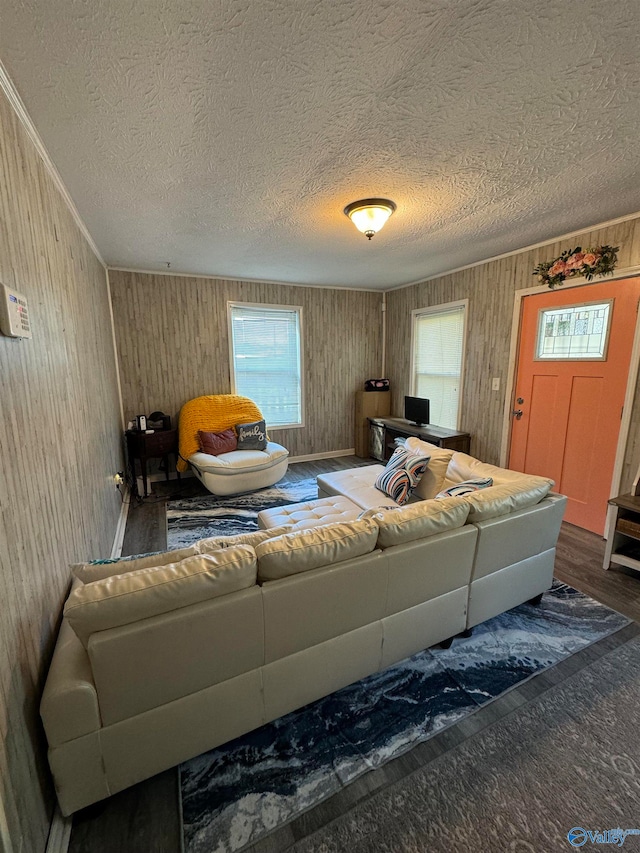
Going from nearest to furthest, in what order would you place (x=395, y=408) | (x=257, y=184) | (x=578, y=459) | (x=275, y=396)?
(x=257, y=184) < (x=578, y=459) < (x=275, y=396) < (x=395, y=408)

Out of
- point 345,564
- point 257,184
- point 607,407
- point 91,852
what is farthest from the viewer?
point 607,407

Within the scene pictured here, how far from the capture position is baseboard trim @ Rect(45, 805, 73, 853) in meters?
1.05

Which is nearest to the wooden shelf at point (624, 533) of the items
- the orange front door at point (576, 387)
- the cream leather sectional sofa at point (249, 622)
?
the orange front door at point (576, 387)

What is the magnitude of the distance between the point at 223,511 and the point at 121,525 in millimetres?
899

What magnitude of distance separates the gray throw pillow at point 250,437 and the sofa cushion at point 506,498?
115 inches

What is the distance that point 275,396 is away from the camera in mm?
4965

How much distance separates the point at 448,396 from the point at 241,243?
293cm

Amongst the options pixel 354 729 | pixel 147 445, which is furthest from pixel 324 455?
pixel 354 729

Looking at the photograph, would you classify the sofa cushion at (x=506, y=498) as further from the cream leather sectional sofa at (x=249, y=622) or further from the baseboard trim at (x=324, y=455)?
the baseboard trim at (x=324, y=455)

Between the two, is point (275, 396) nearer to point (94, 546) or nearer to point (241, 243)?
point (241, 243)

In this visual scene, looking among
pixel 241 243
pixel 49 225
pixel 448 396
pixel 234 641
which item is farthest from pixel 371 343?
pixel 234 641

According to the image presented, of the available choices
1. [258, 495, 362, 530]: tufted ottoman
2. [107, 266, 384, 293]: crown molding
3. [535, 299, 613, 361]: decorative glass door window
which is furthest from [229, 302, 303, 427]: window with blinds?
[535, 299, 613, 361]: decorative glass door window

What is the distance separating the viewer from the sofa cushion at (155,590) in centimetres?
107

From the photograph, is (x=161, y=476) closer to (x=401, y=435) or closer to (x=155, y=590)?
(x=401, y=435)
